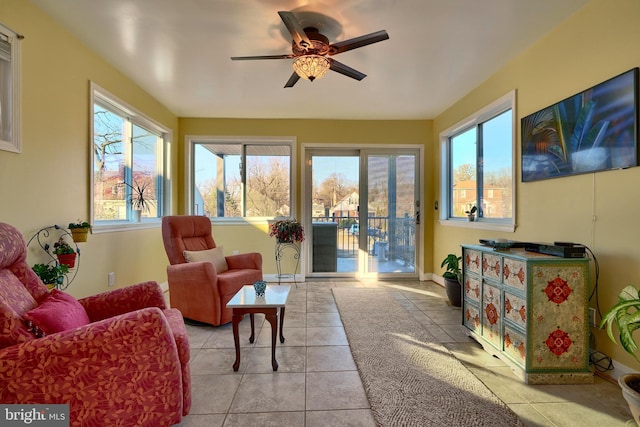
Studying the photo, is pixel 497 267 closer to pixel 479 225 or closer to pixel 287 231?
pixel 479 225

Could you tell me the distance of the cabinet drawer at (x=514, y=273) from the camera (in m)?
1.94

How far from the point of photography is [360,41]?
6.82ft

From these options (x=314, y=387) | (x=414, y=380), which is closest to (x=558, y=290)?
(x=414, y=380)

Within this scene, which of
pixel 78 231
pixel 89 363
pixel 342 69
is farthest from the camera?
pixel 342 69

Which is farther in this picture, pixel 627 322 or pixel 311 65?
pixel 311 65

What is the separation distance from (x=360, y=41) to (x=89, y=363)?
92.2 inches

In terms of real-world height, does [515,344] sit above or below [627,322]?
below

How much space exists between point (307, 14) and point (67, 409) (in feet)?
8.41

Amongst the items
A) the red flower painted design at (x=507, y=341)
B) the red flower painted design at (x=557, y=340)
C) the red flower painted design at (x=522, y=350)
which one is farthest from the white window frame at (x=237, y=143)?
the red flower painted design at (x=557, y=340)

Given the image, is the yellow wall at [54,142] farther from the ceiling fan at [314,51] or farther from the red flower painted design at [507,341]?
the red flower painted design at [507,341]

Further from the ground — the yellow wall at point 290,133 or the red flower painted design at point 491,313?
the yellow wall at point 290,133

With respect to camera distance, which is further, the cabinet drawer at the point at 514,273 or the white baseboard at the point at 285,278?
the white baseboard at the point at 285,278

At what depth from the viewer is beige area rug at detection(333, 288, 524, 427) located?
1591 mm

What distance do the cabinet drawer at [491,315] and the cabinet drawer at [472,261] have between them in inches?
6.2
